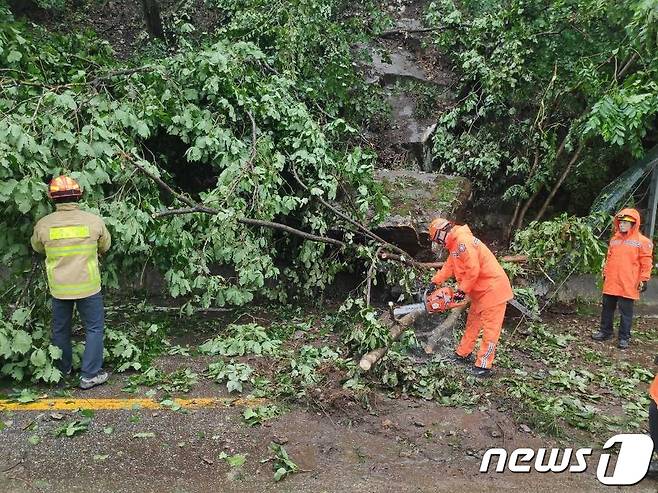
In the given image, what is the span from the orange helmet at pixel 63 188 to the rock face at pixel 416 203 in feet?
11.1

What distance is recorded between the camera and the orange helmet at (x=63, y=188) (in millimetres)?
3916

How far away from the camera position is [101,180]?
442 centimetres

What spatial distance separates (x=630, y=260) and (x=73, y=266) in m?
5.82

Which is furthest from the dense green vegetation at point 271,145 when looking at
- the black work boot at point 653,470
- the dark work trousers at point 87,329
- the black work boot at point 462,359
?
the black work boot at point 653,470

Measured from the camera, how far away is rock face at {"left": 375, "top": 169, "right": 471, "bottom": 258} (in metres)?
6.25

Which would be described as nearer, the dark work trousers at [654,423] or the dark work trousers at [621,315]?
the dark work trousers at [654,423]

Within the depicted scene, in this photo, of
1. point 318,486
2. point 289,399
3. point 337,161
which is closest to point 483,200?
point 337,161

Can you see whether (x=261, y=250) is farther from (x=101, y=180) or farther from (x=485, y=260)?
(x=485, y=260)

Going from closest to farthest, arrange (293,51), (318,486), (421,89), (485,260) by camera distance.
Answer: (318,486) < (485,260) < (293,51) < (421,89)

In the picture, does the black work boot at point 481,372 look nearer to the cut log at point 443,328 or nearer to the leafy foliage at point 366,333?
the cut log at point 443,328

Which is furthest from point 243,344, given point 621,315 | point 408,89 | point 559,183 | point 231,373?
point 408,89

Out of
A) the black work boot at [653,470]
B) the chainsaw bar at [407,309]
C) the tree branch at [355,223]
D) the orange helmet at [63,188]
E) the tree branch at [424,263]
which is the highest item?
the orange helmet at [63,188]

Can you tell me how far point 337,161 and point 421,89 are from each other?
14.6ft

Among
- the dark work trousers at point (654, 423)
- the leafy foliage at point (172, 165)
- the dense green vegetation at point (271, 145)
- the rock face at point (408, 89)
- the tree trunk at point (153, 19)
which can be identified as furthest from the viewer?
Result: the rock face at point (408, 89)
